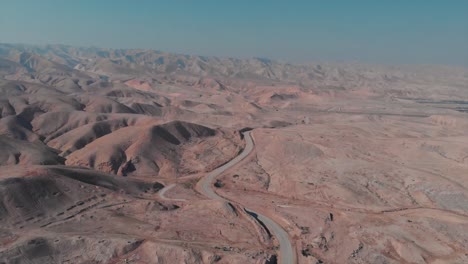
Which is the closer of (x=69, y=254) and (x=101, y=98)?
(x=69, y=254)

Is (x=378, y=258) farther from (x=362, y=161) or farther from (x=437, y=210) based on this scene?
(x=362, y=161)

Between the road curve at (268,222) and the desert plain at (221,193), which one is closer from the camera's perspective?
the desert plain at (221,193)

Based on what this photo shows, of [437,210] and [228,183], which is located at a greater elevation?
[437,210]

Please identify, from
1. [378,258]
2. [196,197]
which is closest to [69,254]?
[196,197]

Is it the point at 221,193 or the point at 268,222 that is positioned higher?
the point at 268,222

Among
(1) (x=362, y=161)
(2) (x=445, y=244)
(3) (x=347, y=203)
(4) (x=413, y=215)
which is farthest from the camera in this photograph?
(1) (x=362, y=161)

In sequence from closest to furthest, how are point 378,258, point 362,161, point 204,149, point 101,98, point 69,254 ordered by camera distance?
point 69,254 < point 378,258 < point 362,161 < point 204,149 < point 101,98

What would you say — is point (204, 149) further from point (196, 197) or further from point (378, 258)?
point (378, 258)

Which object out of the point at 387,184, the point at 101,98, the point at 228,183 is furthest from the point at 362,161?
the point at 101,98

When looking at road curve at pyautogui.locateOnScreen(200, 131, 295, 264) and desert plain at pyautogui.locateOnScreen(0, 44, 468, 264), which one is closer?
desert plain at pyautogui.locateOnScreen(0, 44, 468, 264)

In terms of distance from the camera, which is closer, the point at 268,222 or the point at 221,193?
the point at 268,222
